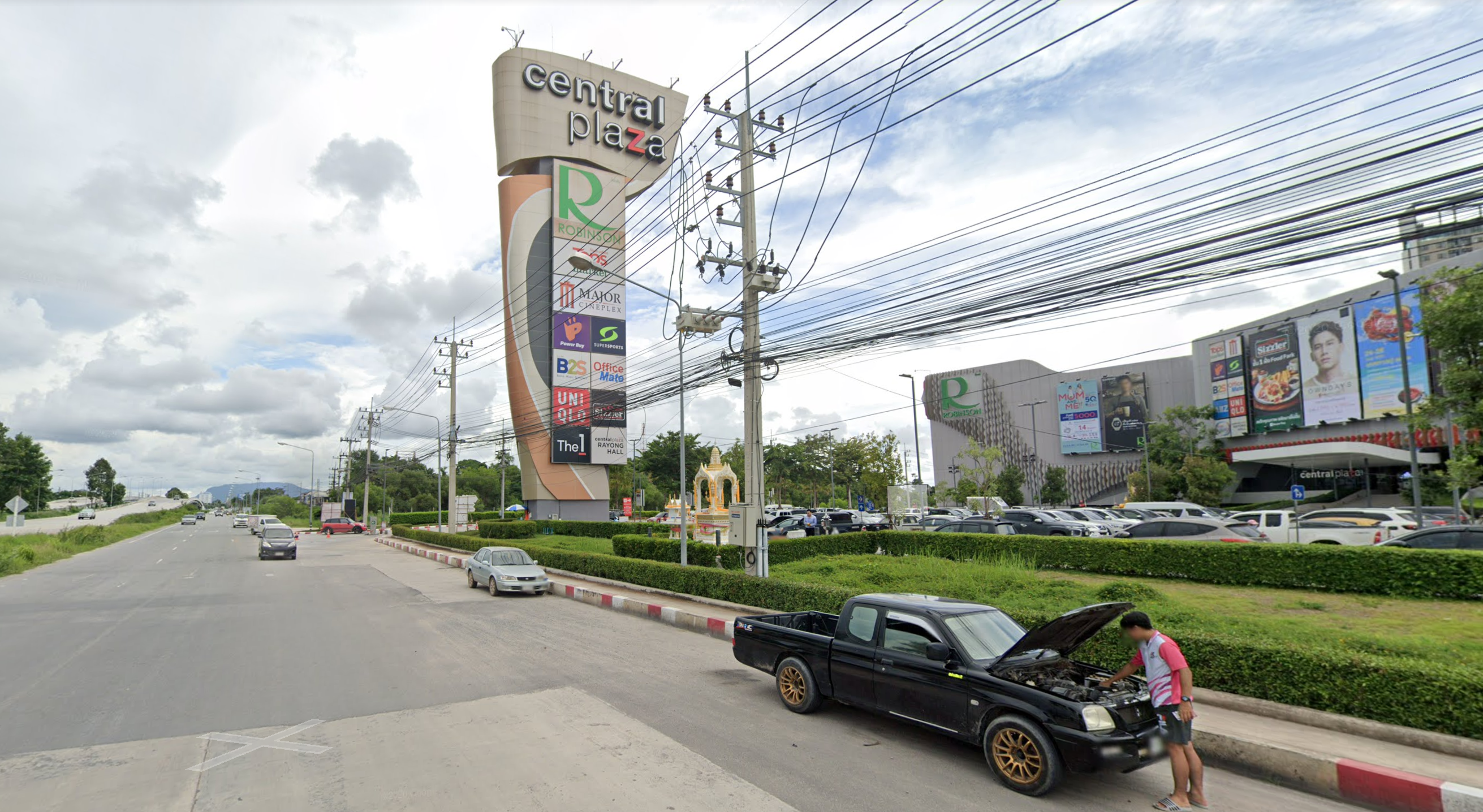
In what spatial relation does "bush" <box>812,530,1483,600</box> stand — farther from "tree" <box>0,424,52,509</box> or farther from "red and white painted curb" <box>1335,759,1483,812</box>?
"tree" <box>0,424,52,509</box>

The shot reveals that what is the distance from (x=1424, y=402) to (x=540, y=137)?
49303 mm

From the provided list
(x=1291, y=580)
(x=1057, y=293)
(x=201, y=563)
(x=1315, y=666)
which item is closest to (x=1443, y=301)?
(x=1291, y=580)

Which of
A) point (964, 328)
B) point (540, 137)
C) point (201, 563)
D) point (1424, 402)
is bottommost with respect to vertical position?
point (201, 563)

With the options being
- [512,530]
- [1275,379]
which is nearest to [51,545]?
[512,530]

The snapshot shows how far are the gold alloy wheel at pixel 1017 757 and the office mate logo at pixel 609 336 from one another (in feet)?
159

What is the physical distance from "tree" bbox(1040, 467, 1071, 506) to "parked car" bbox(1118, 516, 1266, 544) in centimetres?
4478

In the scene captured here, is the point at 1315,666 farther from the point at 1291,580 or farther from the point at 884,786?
the point at 1291,580

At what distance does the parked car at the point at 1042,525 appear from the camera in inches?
999

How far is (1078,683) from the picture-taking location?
20.7 ft

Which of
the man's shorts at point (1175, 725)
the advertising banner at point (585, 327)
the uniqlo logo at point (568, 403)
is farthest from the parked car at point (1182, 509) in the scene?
the uniqlo logo at point (568, 403)

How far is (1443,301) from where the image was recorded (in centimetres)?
1630

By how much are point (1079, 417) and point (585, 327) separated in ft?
162

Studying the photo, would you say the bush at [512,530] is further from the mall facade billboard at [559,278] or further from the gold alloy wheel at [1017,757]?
the gold alloy wheel at [1017,757]

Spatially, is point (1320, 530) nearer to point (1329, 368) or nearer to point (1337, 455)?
point (1337, 455)
